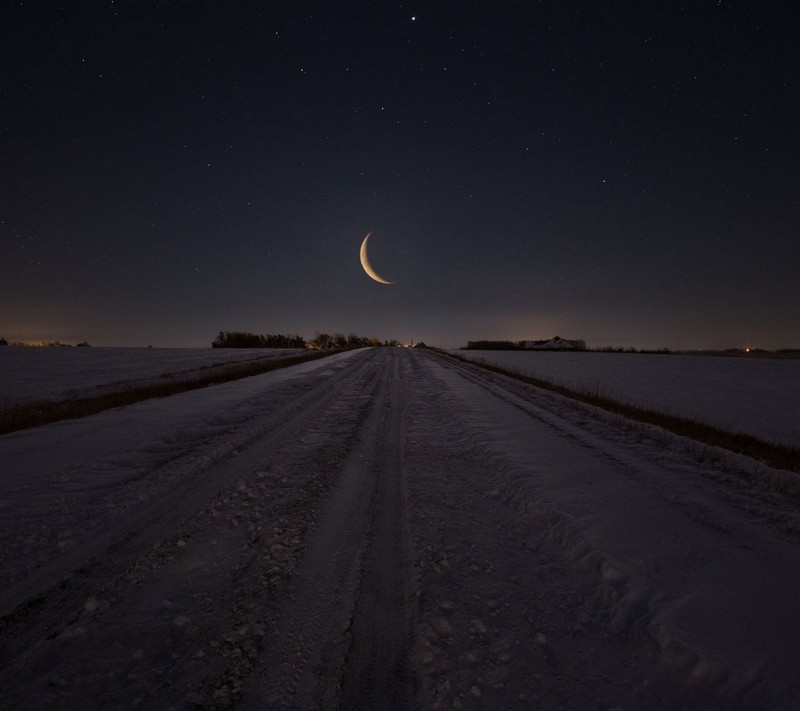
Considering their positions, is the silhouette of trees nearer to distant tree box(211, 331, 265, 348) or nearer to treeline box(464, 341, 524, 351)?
distant tree box(211, 331, 265, 348)

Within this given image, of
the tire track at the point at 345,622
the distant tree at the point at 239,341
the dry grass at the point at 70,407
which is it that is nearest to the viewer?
the tire track at the point at 345,622

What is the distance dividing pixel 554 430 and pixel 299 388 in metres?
8.69

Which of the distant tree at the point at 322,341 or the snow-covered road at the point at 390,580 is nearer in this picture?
the snow-covered road at the point at 390,580

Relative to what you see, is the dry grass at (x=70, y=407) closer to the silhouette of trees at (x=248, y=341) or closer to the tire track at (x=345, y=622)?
the tire track at (x=345, y=622)

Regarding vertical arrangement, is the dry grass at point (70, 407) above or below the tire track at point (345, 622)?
above

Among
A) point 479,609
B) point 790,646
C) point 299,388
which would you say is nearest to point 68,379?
point 299,388

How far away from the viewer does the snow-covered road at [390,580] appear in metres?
2.12

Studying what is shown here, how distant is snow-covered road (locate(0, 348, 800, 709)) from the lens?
2125 mm

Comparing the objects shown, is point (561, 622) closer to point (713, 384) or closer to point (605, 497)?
point (605, 497)

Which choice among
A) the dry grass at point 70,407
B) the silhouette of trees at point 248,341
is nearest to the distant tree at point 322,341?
the silhouette of trees at point 248,341

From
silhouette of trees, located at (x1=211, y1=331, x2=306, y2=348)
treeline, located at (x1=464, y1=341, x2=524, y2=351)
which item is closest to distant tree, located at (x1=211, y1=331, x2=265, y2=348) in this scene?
silhouette of trees, located at (x1=211, y1=331, x2=306, y2=348)

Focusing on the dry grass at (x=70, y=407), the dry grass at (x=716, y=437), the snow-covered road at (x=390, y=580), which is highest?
the dry grass at (x=70, y=407)

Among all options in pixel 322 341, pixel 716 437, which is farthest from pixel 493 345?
pixel 716 437

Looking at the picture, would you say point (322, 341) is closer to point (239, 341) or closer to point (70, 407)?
point (239, 341)
